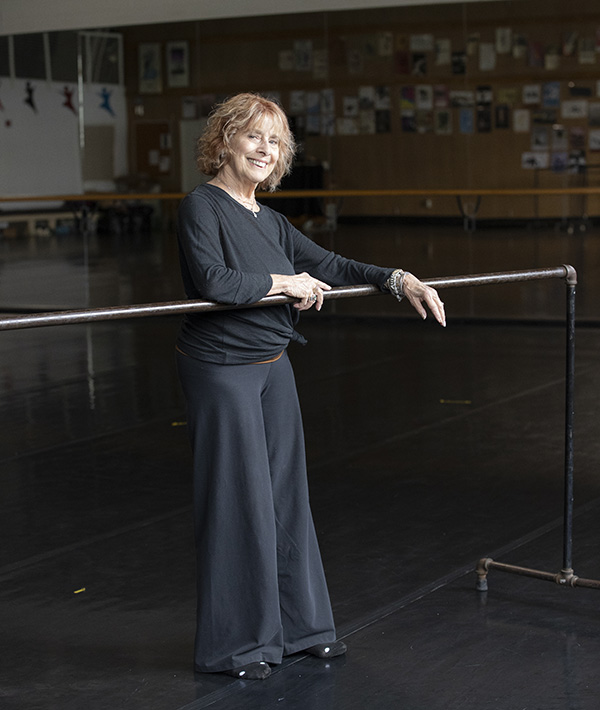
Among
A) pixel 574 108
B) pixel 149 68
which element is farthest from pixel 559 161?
pixel 149 68

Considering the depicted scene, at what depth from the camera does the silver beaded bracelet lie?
3109 mm

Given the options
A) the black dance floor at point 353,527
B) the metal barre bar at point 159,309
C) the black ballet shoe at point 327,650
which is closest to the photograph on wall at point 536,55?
the black dance floor at point 353,527

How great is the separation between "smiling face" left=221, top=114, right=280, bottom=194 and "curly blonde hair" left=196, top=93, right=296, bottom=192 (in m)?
0.01

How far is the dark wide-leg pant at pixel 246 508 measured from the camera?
2945 millimetres

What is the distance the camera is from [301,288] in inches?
114

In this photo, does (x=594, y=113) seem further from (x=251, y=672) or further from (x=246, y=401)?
(x=251, y=672)

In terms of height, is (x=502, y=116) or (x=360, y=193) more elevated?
(x=502, y=116)

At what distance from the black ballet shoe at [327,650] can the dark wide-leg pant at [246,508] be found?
12cm

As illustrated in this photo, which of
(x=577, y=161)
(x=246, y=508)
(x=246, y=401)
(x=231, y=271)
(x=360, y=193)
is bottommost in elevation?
(x=246, y=508)

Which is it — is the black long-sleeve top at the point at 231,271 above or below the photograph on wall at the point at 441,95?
below

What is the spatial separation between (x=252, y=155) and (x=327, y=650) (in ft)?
4.28

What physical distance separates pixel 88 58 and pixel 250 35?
1.55 metres

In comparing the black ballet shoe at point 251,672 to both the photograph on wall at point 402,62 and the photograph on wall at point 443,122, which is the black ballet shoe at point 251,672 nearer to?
the photograph on wall at point 443,122

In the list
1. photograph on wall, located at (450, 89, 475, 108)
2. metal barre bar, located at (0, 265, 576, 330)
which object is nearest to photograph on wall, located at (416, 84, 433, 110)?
photograph on wall, located at (450, 89, 475, 108)
